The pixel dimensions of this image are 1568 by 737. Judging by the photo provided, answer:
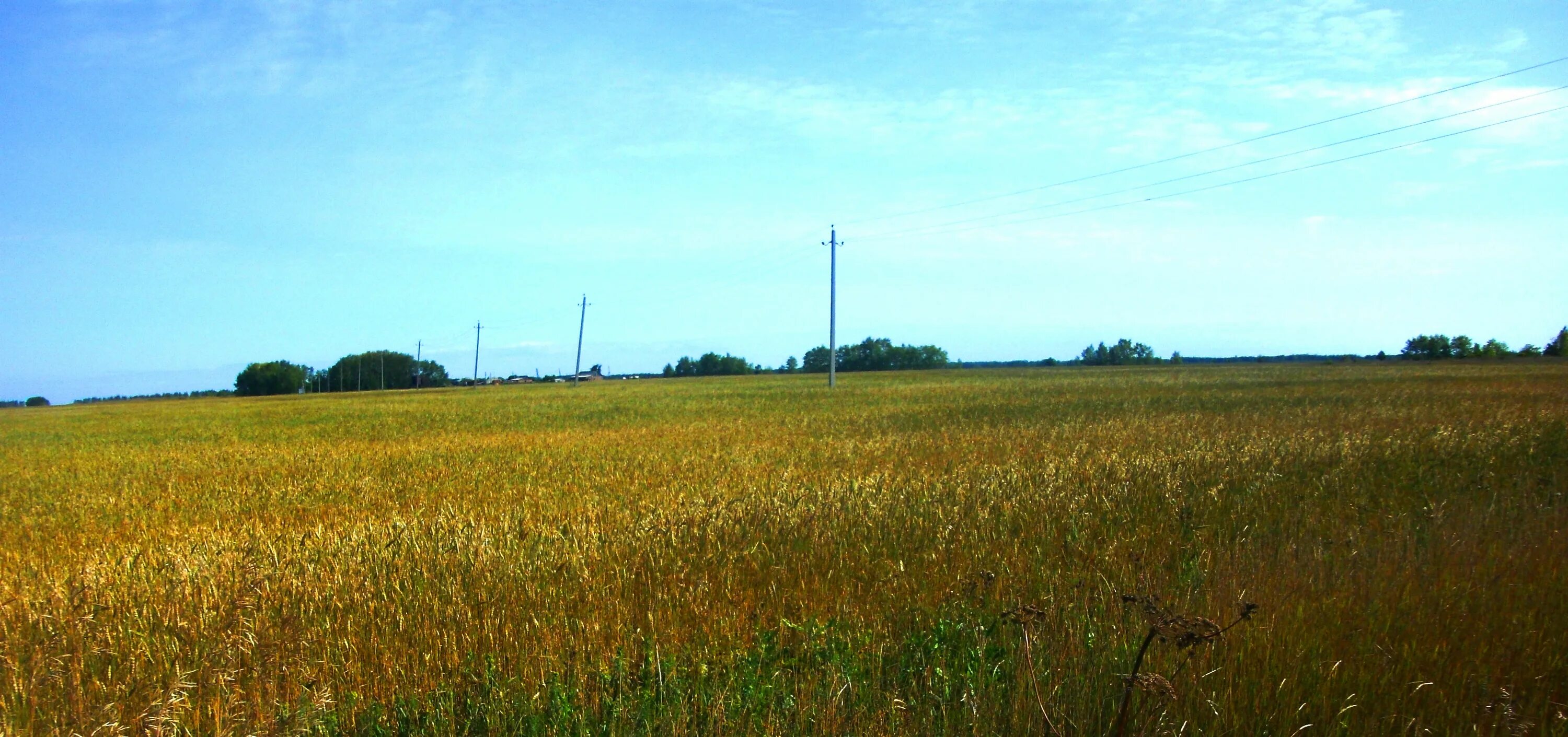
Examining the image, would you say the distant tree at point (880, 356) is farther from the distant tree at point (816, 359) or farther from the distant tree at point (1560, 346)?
the distant tree at point (1560, 346)

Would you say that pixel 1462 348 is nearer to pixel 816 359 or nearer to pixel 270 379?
pixel 816 359

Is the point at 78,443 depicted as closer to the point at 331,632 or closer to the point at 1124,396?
the point at 331,632

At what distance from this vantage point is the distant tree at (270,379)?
13000 centimetres

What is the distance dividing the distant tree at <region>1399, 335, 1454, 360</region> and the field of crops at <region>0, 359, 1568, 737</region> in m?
108

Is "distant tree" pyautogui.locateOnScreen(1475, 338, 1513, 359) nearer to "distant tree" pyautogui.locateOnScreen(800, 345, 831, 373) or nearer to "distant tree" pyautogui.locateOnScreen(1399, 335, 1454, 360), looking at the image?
"distant tree" pyautogui.locateOnScreen(1399, 335, 1454, 360)

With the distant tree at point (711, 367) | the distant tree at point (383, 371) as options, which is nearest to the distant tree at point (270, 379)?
the distant tree at point (383, 371)

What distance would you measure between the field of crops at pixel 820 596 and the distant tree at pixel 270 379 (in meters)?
132

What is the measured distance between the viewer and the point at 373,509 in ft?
33.6

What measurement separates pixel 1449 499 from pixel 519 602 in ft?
28.1

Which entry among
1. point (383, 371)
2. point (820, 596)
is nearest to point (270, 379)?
point (383, 371)

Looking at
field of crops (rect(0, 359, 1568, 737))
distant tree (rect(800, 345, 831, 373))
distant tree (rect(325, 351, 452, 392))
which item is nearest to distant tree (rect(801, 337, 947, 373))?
distant tree (rect(800, 345, 831, 373))

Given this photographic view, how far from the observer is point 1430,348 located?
10181 cm

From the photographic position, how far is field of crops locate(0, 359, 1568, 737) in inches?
154

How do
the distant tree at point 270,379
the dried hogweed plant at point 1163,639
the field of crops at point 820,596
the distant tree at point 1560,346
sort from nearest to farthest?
the dried hogweed plant at point 1163,639 < the field of crops at point 820,596 < the distant tree at point 1560,346 < the distant tree at point 270,379
